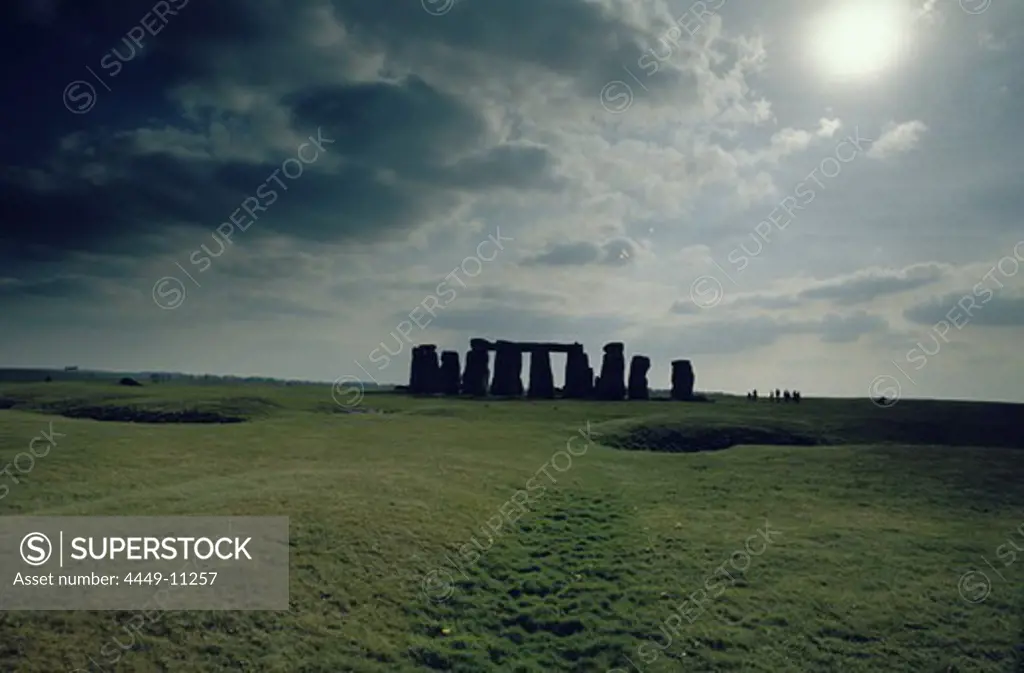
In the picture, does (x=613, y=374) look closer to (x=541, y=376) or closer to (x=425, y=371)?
(x=541, y=376)

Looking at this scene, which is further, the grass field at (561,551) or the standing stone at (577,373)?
the standing stone at (577,373)

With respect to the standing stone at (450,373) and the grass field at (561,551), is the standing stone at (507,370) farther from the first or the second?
the grass field at (561,551)

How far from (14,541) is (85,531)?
5.18ft

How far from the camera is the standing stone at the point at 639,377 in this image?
7619cm

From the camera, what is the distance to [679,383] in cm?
7856

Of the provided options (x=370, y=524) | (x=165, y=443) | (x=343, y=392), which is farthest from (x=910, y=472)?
(x=343, y=392)

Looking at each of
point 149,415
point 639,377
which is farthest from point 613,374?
point 149,415

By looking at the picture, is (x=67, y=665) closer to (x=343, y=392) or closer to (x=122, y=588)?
(x=122, y=588)

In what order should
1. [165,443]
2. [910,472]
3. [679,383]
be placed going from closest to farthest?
1. [910,472]
2. [165,443]
3. [679,383]

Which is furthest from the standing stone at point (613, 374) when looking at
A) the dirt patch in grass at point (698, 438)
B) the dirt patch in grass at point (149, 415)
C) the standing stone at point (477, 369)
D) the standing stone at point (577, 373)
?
the dirt patch in grass at point (149, 415)

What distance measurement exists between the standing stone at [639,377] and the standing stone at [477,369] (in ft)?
55.6

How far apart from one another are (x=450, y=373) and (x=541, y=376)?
1132 cm

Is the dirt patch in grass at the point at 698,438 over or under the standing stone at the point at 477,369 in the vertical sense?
under

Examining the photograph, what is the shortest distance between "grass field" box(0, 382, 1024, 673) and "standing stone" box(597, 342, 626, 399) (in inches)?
1408
